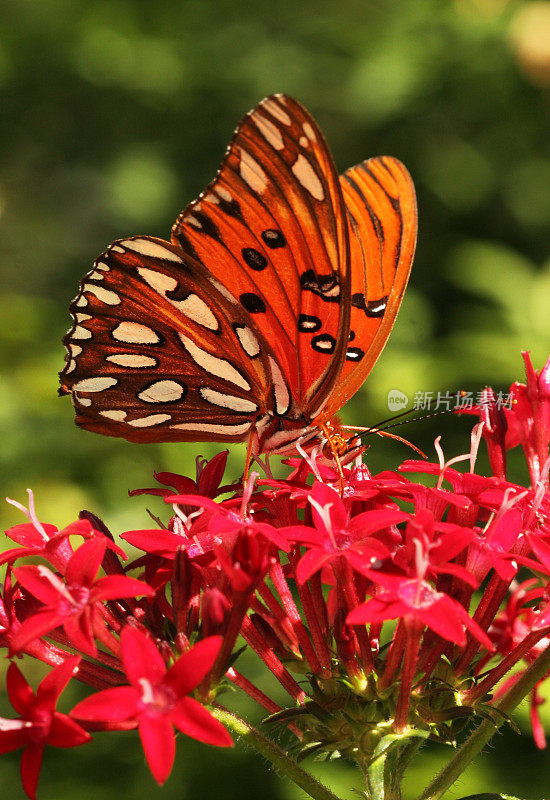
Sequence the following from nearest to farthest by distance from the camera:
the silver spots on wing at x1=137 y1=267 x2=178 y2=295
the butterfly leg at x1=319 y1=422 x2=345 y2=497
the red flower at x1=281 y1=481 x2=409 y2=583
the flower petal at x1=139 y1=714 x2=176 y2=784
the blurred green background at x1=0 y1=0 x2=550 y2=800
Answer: the flower petal at x1=139 y1=714 x2=176 y2=784
the red flower at x1=281 y1=481 x2=409 y2=583
the butterfly leg at x1=319 y1=422 x2=345 y2=497
the silver spots on wing at x1=137 y1=267 x2=178 y2=295
the blurred green background at x1=0 y1=0 x2=550 y2=800

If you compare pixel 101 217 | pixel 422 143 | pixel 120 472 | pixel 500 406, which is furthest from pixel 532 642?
pixel 101 217

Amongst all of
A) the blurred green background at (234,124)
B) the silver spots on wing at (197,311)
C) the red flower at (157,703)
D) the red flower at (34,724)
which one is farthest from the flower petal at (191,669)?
the blurred green background at (234,124)

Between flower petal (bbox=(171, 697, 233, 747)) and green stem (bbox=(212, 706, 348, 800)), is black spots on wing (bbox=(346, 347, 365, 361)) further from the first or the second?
flower petal (bbox=(171, 697, 233, 747))

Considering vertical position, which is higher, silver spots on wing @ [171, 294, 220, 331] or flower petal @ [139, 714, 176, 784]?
silver spots on wing @ [171, 294, 220, 331]

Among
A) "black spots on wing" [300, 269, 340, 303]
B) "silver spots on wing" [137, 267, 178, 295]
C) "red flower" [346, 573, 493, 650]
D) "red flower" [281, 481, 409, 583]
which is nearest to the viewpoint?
"red flower" [346, 573, 493, 650]

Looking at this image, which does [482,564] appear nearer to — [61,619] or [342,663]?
[342,663]

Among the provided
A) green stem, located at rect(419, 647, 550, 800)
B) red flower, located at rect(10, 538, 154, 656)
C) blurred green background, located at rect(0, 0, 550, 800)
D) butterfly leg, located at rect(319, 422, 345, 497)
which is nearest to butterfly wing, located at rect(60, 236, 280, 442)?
butterfly leg, located at rect(319, 422, 345, 497)
